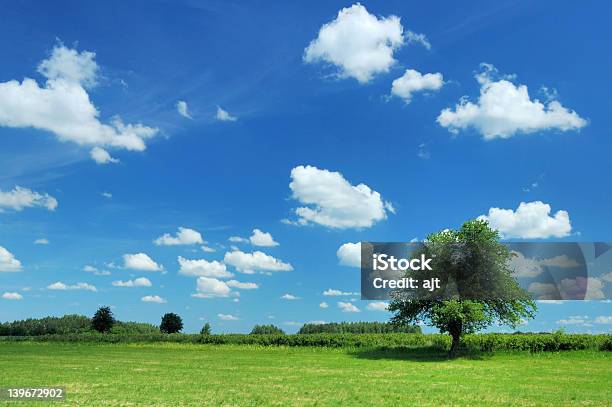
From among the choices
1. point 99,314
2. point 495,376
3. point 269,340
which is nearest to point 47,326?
point 99,314

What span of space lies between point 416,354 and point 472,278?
883cm

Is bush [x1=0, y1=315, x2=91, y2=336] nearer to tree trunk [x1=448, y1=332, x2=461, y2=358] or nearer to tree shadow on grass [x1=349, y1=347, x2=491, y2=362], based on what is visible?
tree shadow on grass [x1=349, y1=347, x2=491, y2=362]

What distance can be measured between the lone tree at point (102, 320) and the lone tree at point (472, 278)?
217 feet

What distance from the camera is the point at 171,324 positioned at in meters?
94.2

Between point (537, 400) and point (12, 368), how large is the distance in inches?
1182

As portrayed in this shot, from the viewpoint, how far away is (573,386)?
2806 centimetres

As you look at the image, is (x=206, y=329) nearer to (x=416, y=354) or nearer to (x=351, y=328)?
(x=351, y=328)

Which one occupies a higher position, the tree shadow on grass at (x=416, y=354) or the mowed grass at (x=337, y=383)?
the tree shadow on grass at (x=416, y=354)

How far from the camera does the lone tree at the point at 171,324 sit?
94.2 meters

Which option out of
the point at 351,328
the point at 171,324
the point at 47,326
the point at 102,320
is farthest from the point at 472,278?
the point at 47,326

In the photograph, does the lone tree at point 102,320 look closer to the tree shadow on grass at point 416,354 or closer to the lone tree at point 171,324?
the lone tree at point 171,324

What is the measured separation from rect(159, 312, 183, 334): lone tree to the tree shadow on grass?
155ft

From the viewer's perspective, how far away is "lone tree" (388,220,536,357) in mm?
46000

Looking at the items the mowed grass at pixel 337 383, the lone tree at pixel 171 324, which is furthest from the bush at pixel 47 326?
the mowed grass at pixel 337 383
